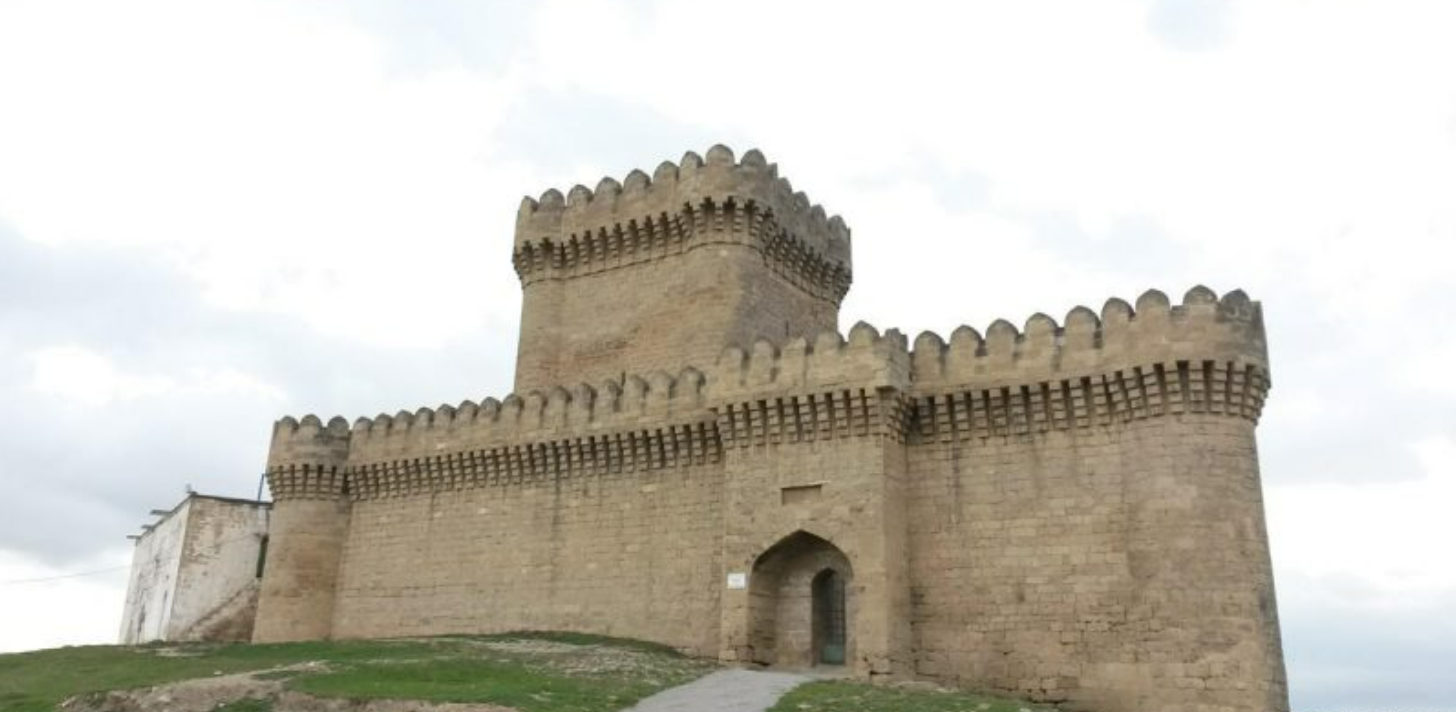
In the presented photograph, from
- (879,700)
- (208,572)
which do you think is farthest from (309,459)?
(879,700)

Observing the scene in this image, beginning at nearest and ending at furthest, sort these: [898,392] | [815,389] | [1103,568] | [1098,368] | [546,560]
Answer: [1103,568] → [1098,368] → [898,392] → [815,389] → [546,560]

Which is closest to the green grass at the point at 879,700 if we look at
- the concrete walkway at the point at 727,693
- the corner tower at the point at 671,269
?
the concrete walkway at the point at 727,693

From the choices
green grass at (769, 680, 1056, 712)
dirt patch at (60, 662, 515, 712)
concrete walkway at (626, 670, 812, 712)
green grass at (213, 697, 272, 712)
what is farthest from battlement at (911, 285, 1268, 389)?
green grass at (213, 697, 272, 712)

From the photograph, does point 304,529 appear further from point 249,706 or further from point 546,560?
point 249,706

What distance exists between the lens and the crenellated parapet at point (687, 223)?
24.1 metres

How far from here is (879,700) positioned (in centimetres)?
1441

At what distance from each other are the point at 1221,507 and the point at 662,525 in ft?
30.7

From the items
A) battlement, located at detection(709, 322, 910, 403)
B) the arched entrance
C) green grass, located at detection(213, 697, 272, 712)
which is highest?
battlement, located at detection(709, 322, 910, 403)

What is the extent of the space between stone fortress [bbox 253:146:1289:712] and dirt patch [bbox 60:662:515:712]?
6000 mm

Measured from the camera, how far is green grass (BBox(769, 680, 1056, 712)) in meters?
13.8

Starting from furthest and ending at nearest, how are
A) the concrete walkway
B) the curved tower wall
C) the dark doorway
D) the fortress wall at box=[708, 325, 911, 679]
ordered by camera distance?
the curved tower wall, the dark doorway, the fortress wall at box=[708, 325, 911, 679], the concrete walkway

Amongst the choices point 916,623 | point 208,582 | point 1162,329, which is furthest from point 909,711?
point 208,582

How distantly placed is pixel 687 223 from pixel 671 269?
42.8 inches

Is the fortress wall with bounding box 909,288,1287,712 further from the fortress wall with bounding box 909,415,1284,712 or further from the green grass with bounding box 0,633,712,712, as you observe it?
the green grass with bounding box 0,633,712,712
